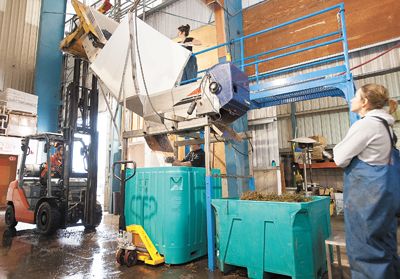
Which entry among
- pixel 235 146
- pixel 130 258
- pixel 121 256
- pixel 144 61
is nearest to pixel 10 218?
pixel 121 256

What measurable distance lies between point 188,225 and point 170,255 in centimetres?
44

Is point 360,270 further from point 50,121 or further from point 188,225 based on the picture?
A: point 50,121

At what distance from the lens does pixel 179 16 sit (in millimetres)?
10078

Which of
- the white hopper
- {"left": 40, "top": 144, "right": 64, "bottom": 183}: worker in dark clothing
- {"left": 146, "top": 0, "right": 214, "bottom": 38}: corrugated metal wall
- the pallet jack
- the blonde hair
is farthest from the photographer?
{"left": 146, "top": 0, "right": 214, "bottom": 38}: corrugated metal wall

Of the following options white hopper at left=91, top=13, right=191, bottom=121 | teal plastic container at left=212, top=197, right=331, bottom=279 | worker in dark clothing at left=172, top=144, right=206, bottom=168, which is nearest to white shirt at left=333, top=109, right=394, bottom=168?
teal plastic container at left=212, top=197, right=331, bottom=279

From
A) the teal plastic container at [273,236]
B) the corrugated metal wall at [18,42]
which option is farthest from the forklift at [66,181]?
the corrugated metal wall at [18,42]

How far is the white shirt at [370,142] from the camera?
1944 millimetres

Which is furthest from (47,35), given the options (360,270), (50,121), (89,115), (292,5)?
(360,270)

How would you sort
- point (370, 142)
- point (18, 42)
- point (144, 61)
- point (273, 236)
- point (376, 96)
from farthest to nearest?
point (18, 42) → point (144, 61) → point (273, 236) → point (376, 96) → point (370, 142)

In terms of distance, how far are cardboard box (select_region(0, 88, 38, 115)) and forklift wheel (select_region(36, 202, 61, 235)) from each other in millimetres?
7489

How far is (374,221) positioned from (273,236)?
1059 mm

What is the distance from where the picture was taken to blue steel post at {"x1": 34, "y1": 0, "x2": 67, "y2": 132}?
525 inches

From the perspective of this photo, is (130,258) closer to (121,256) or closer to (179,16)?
(121,256)

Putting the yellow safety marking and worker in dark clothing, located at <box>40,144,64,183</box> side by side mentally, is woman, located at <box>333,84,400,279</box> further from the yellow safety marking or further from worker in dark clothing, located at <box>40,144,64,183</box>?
worker in dark clothing, located at <box>40,144,64,183</box>
